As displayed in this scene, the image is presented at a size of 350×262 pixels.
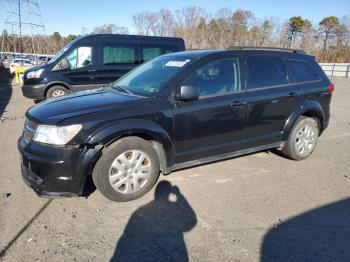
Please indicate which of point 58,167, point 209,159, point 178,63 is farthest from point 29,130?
point 209,159

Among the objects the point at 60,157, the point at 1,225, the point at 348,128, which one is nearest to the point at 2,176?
the point at 1,225

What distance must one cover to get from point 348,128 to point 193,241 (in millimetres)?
6376

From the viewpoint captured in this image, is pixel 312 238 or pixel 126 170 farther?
pixel 126 170

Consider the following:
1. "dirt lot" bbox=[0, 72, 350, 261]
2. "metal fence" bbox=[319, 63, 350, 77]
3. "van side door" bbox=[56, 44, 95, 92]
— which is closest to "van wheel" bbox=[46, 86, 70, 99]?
"van side door" bbox=[56, 44, 95, 92]

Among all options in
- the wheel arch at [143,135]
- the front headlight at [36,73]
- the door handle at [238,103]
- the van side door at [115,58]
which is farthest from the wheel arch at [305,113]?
the front headlight at [36,73]

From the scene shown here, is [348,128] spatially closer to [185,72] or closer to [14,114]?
[185,72]

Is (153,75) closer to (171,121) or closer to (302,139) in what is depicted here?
(171,121)

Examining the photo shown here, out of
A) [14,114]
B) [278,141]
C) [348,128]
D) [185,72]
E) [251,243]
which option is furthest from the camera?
[14,114]

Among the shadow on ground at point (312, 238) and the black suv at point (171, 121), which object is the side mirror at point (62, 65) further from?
the shadow on ground at point (312, 238)

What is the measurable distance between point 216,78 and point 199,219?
6.14ft

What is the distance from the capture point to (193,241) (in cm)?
301

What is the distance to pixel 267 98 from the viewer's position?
4.62m

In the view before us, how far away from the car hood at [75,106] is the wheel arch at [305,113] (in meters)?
2.49

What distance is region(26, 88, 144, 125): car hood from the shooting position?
3438 millimetres
